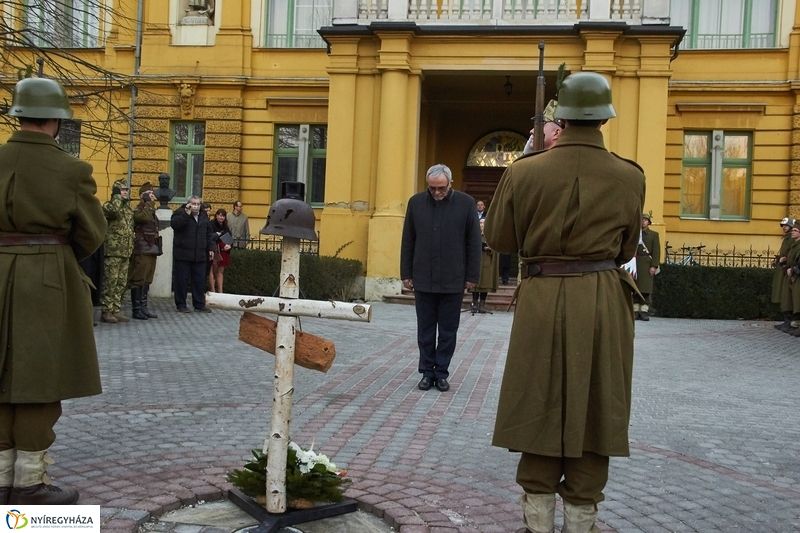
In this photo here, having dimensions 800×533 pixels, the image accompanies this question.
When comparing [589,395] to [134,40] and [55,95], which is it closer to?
[55,95]

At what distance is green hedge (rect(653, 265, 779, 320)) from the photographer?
17906 millimetres

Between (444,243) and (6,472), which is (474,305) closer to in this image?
(444,243)

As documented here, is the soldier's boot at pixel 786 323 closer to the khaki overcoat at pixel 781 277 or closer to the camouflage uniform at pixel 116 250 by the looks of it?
the khaki overcoat at pixel 781 277

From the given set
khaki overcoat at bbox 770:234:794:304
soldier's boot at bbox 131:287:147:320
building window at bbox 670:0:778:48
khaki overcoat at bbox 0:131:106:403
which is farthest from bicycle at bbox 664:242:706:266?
khaki overcoat at bbox 0:131:106:403

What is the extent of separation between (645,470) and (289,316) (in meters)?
2.73

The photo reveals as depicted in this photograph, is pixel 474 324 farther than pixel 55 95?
Yes

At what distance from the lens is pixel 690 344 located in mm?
12859

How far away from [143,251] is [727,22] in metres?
17.0

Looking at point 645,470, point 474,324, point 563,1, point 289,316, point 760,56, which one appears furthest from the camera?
point 760,56

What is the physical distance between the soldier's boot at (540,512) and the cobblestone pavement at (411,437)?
1.73 feet

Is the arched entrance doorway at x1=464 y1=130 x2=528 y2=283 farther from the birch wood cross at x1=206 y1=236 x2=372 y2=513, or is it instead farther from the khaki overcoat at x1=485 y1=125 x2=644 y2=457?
the khaki overcoat at x1=485 y1=125 x2=644 y2=457

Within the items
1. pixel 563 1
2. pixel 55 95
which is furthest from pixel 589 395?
pixel 563 1

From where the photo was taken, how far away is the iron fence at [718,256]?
2041 cm

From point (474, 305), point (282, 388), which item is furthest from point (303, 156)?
point (282, 388)
